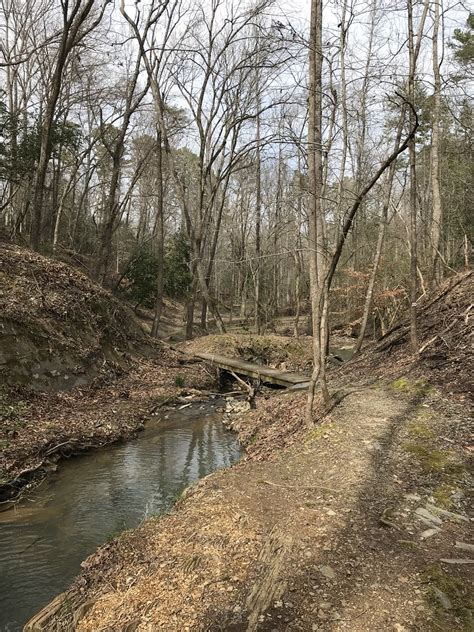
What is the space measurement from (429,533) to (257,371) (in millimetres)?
9428

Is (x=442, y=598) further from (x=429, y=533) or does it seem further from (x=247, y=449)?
(x=247, y=449)

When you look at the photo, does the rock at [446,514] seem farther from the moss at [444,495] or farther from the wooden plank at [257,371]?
the wooden plank at [257,371]

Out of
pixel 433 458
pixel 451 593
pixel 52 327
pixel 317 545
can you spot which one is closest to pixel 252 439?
pixel 433 458

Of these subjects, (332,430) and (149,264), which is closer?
(332,430)

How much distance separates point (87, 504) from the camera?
6656 millimetres

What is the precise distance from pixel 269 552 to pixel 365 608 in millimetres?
992

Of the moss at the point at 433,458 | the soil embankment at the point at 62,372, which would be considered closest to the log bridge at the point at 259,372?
the soil embankment at the point at 62,372

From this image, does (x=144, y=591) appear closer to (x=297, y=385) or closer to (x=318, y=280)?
(x=318, y=280)

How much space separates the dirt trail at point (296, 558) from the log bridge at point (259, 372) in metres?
5.97

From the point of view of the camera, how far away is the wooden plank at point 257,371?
1240 cm

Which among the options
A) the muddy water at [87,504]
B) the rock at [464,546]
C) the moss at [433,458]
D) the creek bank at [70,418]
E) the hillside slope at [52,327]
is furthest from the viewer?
the hillside slope at [52,327]

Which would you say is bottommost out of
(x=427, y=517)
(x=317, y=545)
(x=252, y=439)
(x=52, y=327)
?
(x=252, y=439)

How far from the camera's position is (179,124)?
970 inches

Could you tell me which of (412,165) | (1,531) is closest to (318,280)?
(412,165)
